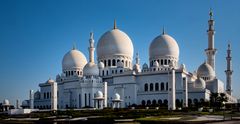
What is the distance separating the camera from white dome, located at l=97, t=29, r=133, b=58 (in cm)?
6769

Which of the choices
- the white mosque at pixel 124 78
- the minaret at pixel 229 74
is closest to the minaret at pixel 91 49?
the white mosque at pixel 124 78

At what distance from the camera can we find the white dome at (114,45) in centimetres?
6769

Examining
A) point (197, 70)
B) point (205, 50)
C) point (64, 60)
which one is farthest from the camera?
point (64, 60)

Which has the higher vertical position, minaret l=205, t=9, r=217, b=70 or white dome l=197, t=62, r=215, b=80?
minaret l=205, t=9, r=217, b=70

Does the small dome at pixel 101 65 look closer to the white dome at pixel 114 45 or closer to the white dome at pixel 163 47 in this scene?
the white dome at pixel 114 45

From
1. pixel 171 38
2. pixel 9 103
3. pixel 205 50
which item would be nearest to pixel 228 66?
pixel 205 50

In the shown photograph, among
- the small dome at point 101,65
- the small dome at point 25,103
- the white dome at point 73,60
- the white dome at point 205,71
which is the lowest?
the small dome at point 25,103

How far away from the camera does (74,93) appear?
65500mm

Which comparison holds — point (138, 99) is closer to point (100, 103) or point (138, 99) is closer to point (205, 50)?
point (100, 103)

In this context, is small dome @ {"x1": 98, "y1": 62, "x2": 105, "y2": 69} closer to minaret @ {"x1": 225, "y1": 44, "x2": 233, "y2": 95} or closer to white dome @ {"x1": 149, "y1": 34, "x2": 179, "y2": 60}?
white dome @ {"x1": 149, "y1": 34, "x2": 179, "y2": 60}

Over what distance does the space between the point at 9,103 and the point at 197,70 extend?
3505 centimetres

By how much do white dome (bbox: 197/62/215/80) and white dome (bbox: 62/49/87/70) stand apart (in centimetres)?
2438

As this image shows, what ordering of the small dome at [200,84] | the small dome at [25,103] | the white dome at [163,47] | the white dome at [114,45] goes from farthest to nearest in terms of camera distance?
1. the small dome at [25,103]
2. the white dome at [114,45]
3. the white dome at [163,47]
4. the small dome at [200,84]

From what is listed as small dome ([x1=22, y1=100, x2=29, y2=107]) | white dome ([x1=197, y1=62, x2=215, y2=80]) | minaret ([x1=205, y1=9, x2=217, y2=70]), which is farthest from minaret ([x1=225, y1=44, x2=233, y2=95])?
small dome ([x1=22, y1=100, x2=29, y2=107])
